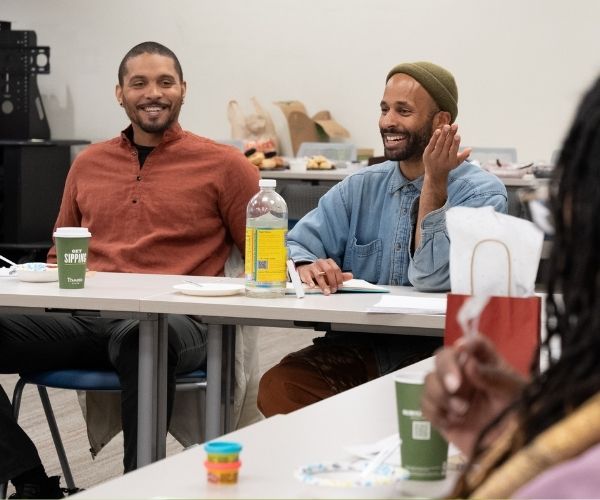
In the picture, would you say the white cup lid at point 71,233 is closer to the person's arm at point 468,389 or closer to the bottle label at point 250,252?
the bottle label at point 250,252

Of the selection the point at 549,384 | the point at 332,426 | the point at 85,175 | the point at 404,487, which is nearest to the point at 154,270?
the point at 85,175

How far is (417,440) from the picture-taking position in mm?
1251

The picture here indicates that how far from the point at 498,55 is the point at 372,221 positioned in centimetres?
509

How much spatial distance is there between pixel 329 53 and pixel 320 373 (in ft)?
19.0

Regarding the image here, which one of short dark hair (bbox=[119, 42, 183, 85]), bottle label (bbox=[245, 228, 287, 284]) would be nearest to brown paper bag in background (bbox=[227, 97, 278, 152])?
short dark hair (bbox=[119, 42, 183, 85])

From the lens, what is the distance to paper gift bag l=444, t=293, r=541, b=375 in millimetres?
1516

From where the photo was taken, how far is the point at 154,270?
11.2ft

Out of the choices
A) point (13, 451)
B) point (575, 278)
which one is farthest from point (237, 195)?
point (575, 278)

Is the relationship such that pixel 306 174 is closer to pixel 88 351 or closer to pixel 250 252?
pixel 88 351

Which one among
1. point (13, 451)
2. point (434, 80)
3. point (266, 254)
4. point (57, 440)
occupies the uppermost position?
point (434, 80)

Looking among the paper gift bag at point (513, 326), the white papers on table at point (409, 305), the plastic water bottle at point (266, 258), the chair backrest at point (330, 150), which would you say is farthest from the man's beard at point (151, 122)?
the chair backrest at point (330, 150)

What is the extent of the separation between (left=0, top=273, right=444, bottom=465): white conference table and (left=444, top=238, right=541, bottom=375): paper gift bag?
2.89ft

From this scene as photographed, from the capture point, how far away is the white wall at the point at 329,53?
307 inches

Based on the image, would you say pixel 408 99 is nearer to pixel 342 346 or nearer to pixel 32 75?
pixel 342 346
